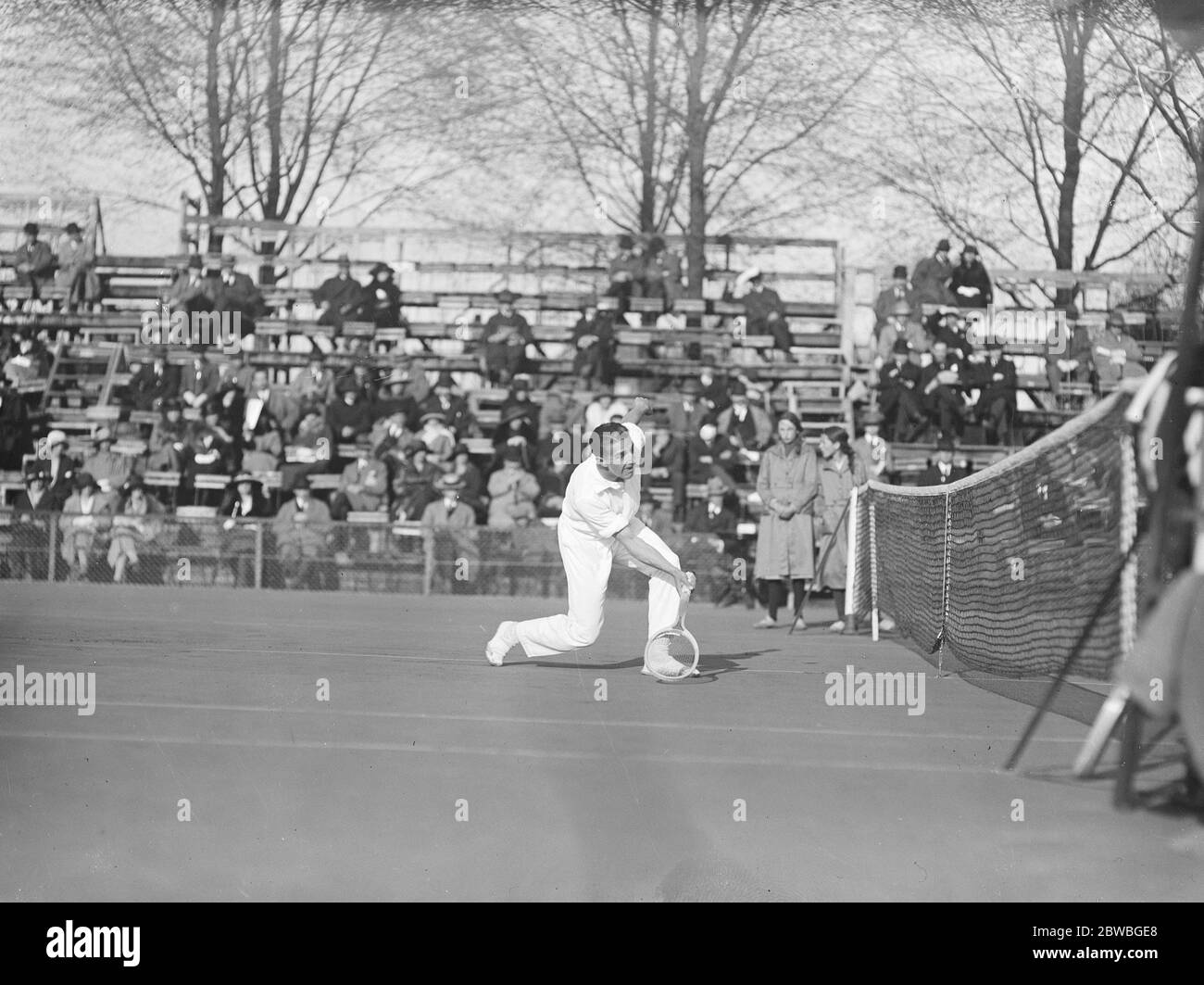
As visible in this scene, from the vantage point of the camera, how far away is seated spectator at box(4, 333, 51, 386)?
14.7 feet

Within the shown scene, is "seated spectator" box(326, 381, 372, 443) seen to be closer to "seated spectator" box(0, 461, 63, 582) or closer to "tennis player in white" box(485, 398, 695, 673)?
"seated spectator" box(0, 461, 63, 582)

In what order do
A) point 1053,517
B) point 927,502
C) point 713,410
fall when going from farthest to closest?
point 713,410, point 927,502, point 1053,517

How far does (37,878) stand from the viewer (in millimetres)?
3400

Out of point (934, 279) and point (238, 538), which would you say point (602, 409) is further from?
point (934, 279)

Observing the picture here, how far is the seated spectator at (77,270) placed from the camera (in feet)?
14.3

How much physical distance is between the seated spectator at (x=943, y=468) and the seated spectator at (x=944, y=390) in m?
0.10

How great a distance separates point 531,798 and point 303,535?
6523 mm

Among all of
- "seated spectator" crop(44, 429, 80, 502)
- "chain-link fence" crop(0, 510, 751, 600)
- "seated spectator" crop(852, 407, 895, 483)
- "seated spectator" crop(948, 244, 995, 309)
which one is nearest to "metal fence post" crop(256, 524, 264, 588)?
"chain-link fence" crop(0, 510, 751, 600)

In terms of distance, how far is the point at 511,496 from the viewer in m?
9.70

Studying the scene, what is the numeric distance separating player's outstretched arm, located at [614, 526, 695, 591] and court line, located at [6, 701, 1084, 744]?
140cm

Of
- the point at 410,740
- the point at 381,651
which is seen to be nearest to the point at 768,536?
the point at 381,651

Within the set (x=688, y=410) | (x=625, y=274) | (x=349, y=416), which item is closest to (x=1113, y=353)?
(x=625, y=274)
